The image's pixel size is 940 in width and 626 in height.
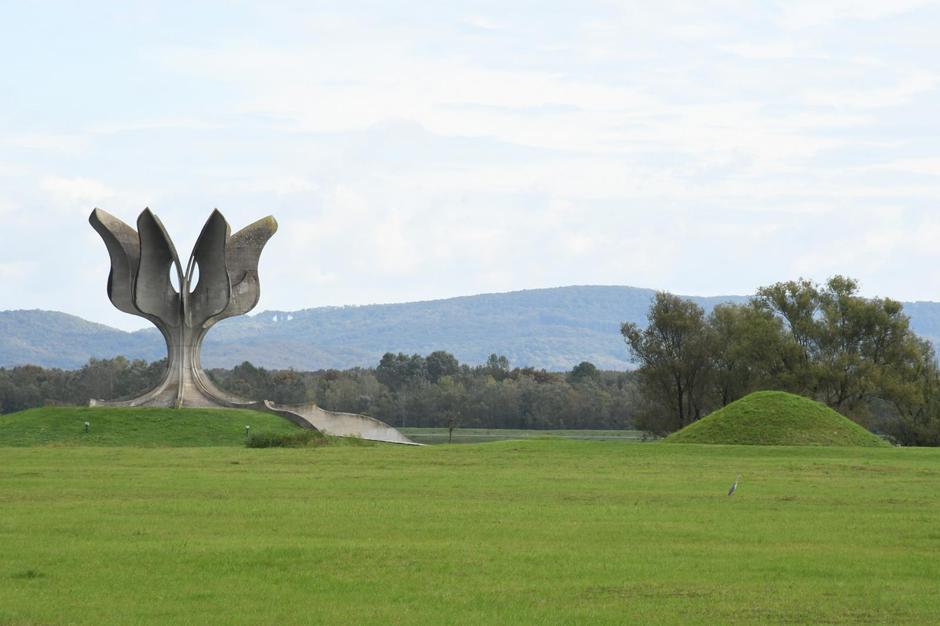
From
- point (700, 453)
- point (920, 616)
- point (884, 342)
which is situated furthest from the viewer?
point (884, 342)

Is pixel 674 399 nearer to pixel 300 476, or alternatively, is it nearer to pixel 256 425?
pixel 256 425

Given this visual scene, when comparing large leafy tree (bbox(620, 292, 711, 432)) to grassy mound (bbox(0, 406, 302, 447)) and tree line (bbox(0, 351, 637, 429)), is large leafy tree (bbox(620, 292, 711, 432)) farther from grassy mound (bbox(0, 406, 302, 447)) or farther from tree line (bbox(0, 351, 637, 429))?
tree line (bbox(0, 351, 637, 429))

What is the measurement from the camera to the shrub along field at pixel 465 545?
12.4 m

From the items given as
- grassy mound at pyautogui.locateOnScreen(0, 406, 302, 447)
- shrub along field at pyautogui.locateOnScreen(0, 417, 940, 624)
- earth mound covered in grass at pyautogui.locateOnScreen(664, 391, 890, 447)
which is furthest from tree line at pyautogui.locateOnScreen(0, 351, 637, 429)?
shrub along field at pyautogui.locateOnScreen(0, 417, 940, 624)

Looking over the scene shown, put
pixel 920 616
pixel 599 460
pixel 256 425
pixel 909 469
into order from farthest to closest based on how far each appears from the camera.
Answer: pixel 256 425, pixel 599 460, pixel 909 469, pixel 920 616

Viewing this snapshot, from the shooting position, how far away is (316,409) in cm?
5081

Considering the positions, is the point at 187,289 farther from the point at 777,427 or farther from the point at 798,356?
the point at 798,356

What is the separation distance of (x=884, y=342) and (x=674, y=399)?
10049 mm

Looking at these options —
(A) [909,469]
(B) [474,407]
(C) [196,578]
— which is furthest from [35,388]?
(C) [196,578]

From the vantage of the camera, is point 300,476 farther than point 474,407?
No

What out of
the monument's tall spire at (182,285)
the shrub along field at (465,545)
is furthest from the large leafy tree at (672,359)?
the shrub along field at (465,545)

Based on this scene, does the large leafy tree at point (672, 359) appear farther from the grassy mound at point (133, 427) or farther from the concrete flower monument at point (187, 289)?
the grassy mound at point (133, 427)

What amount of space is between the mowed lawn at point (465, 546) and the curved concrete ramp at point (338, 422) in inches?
800

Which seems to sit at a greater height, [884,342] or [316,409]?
[884,342]
